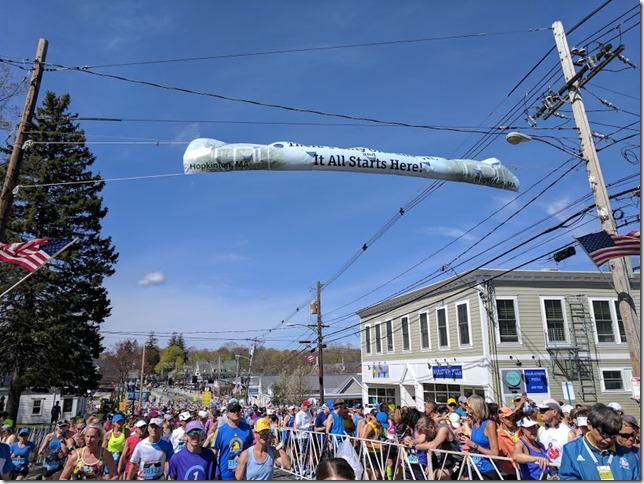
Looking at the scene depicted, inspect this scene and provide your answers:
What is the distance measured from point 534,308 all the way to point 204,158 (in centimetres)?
1752

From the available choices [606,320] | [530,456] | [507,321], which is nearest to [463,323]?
[507,321]

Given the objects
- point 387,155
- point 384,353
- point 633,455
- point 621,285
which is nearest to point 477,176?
point 387,155

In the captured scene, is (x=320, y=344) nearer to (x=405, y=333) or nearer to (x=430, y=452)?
(x=405, y=333)

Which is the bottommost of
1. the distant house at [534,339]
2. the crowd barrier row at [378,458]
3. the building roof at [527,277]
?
the crowd barrier row at [378,458]

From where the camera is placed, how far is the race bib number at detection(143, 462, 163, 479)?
246 inches

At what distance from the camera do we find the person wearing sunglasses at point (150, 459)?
247 inches

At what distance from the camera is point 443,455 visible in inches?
240

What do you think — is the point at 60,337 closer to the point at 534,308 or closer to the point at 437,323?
the point at 437,323

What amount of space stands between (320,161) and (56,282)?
23.3 meters

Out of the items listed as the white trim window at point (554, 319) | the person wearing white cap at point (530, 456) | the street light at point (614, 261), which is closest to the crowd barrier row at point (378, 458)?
the person wearing white cap at point (530, 456)

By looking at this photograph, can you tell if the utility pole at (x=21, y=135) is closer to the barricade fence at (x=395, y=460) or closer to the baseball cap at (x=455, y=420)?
the barricade fence at (x=395, y=460)

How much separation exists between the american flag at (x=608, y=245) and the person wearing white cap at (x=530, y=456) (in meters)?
4.19

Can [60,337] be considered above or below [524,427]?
above

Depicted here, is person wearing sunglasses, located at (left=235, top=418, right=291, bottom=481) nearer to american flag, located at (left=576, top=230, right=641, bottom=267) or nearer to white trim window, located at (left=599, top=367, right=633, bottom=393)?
american flag, located at (left=576, top=230, right=641, bottom=267)
